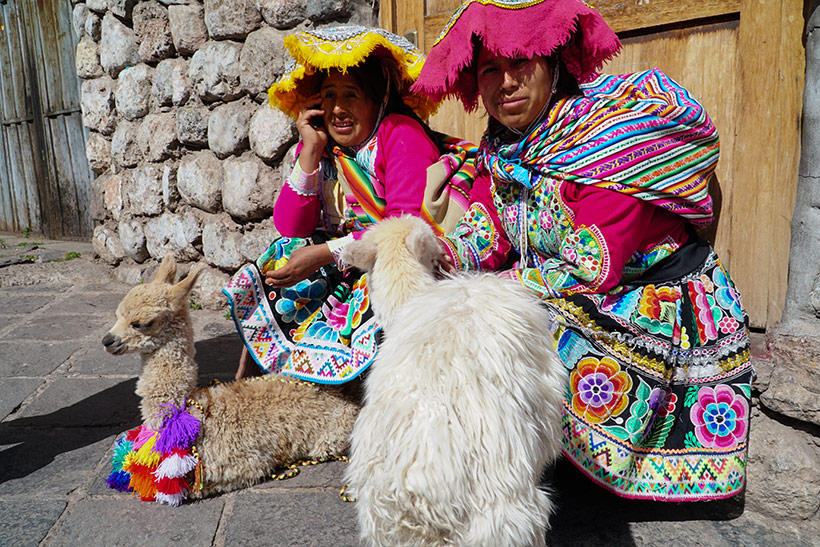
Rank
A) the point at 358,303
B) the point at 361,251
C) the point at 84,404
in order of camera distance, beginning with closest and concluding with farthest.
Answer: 1. the point at 361,251
2. the point at 358,303
3. the point at 84,404

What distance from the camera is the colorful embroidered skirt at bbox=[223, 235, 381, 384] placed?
2.48 m

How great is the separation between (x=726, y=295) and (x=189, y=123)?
3.88 meters

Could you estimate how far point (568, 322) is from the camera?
1950mm

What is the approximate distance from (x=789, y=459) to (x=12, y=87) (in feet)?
31.2

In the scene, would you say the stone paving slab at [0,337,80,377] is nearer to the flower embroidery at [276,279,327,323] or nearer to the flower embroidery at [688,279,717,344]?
the flower embroidery at [276,279,327,323]

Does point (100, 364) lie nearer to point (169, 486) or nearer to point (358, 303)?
point (169, 486)

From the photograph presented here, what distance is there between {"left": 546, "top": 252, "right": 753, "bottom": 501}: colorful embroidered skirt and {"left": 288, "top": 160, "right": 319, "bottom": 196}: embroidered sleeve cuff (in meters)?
1.25

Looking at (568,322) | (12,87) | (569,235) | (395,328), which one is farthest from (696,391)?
(12,87)

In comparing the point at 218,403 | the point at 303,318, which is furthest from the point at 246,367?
the point at 218,403

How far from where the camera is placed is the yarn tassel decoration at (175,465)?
6.80ft

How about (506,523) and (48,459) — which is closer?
(506,523)

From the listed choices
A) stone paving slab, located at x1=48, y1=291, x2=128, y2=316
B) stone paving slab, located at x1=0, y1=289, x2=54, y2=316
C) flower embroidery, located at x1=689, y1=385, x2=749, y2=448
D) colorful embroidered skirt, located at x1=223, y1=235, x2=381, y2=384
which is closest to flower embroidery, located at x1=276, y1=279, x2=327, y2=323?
colorful embroidered skirt, located at x1=223, y1=235, x2=381, y2=384

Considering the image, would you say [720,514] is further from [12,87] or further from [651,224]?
[12,87]

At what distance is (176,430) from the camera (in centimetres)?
213
